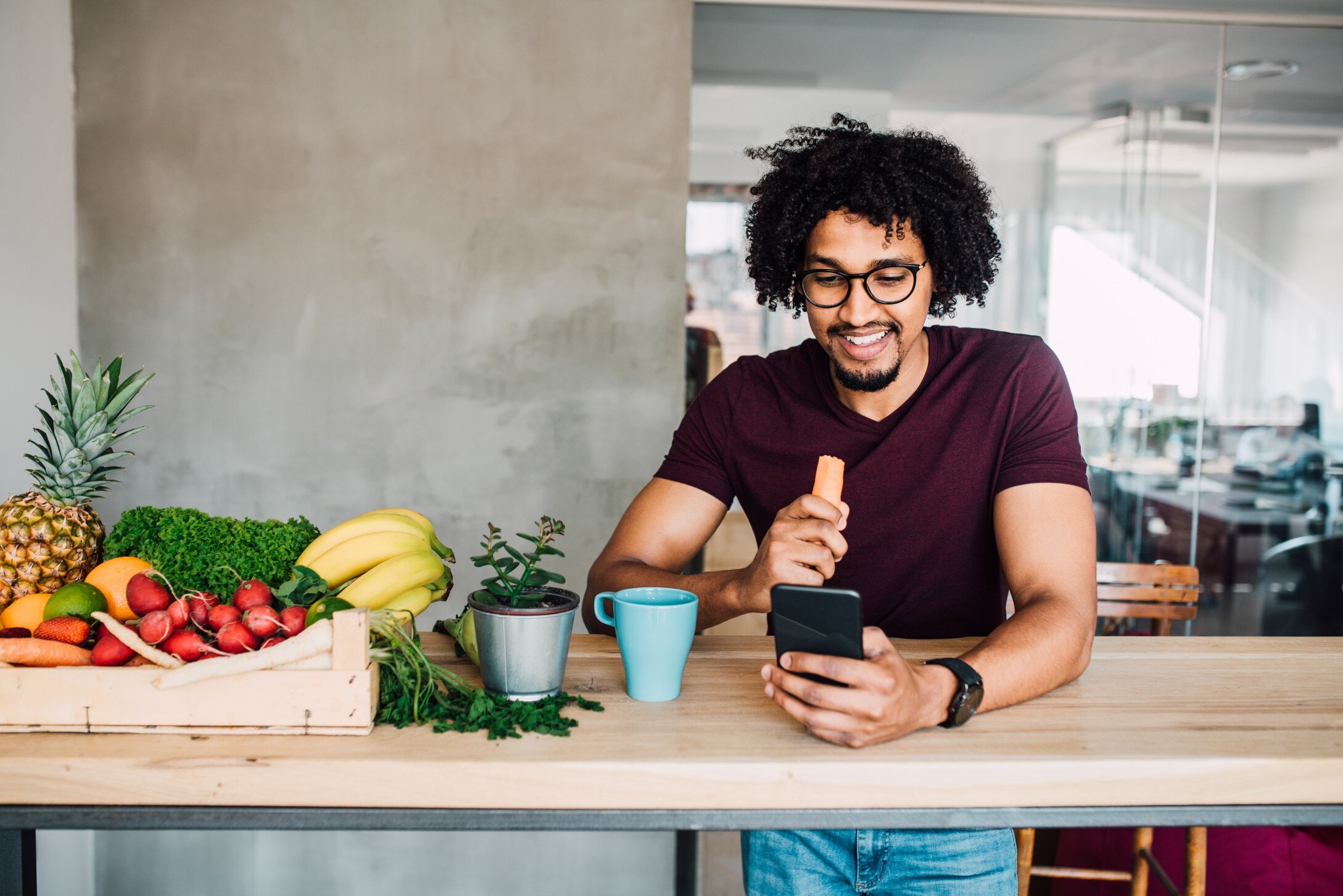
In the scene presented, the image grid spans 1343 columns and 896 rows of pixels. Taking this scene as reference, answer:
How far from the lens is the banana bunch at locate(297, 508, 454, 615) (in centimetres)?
117

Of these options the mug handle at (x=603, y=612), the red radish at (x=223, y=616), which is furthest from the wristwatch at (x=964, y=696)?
the red radish at (x=223, y=616)

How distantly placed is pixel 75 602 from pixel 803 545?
0.87 m

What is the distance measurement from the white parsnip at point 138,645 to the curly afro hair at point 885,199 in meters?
1.20

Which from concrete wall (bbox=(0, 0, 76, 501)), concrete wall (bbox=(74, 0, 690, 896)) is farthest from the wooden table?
concrete wall (bbox=(74, 0, 690, 896))

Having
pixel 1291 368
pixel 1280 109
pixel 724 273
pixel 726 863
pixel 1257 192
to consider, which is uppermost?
pixel 1280 109

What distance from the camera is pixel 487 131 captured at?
2.80m

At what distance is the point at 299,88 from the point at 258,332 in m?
0.73

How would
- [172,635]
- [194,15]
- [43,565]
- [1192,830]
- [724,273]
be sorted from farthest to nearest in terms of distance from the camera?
[724,273]
[194,15]
[1192,830]
[43,565]
[172,635]

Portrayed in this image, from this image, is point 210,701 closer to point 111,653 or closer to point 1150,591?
point 111,653

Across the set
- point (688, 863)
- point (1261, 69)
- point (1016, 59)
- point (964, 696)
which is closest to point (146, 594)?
point (964, 696)

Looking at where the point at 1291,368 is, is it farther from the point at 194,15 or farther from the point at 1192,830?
the point at 194,15

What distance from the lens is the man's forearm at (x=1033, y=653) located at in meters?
1.14

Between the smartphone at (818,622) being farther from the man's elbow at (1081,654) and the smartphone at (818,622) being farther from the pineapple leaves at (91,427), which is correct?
the pineapple leaves at (91,427)

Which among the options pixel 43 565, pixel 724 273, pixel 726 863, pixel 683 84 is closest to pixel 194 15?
pixel 683 84
